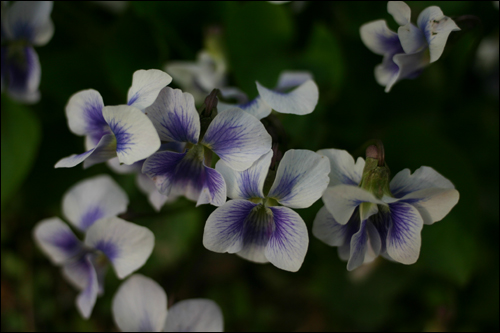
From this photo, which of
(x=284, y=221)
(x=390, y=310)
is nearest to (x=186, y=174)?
(x=284, y=221)

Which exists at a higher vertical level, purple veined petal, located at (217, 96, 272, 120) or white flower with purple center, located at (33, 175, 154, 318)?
purple veined petal, located at (217, 96, 272, 120)

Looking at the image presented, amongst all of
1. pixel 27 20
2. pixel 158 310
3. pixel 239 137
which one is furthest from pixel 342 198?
pixel 27 20

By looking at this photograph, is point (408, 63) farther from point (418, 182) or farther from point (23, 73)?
point (23, 73)

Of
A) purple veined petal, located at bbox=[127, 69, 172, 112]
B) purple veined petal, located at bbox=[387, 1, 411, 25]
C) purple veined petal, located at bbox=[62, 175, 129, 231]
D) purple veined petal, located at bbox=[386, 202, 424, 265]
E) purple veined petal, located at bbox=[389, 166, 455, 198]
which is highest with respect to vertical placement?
purple veined petal, located at bbox=[387, 1, 411, 25]

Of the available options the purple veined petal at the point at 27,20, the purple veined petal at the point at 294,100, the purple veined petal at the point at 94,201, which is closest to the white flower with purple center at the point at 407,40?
the purple veined petal at the point at 294,100

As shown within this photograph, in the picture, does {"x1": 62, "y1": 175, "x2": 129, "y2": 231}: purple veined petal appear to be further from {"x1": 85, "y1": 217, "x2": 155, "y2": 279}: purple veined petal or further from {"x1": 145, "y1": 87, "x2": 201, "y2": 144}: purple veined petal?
{"x1": 145, "y1": 87, "x2": 201, "y2": 144}: purple veined petal

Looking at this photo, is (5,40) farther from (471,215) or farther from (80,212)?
(471,215)

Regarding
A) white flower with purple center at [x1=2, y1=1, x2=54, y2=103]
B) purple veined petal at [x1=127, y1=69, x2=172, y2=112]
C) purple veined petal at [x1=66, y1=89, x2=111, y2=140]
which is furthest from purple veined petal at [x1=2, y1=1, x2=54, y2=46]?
purple veined petal at [x1=127, y1=69, x2=172, y2=112]

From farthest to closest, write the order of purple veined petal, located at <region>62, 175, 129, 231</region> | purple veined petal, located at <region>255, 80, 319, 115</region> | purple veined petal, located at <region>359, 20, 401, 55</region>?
purple veined petal, located at <region>62, 175, 129, 231</region>, purple veined petal, located at <region>359, 20, 401, 55</region>, purple veined petal, located at <region>255, 80, 319, 115</region>
